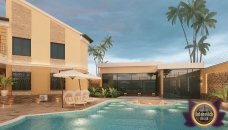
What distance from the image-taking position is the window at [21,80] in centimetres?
2291

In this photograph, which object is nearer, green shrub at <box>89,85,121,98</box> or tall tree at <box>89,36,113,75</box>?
green shrub at <box>89,85,121,98</box>

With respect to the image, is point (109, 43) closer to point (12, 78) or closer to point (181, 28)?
point (181, 28)

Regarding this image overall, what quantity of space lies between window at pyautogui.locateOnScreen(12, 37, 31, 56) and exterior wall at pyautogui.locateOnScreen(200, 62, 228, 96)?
59.7 feet

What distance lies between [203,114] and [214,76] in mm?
16928

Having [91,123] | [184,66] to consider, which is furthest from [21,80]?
[184,66]

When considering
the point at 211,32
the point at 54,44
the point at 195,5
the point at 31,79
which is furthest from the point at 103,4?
the point at 211,32

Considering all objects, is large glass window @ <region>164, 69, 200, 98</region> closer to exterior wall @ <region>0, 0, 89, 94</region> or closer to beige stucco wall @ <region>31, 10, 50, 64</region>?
exterior wall @ <region>0, 0, 89, 94</region>

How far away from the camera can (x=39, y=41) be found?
2469 centimetres

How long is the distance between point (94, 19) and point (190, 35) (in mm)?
20566

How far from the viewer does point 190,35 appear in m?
50.1

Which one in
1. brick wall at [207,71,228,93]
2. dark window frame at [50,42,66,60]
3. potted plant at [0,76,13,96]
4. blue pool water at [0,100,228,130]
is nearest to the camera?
blue pool water at [0,100,228,130]

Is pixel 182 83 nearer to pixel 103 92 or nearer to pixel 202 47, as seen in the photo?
pixel 103 92

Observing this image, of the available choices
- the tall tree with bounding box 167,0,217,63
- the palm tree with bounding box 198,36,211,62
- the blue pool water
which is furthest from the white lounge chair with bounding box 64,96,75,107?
the palm tree with bounding box 198,36,211,62

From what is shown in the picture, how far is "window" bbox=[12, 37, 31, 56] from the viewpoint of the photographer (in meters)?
22.8
